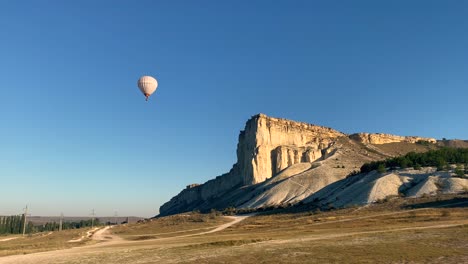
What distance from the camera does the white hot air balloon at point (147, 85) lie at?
2682 inches

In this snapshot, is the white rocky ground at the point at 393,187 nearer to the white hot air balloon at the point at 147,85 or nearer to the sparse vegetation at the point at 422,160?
the sparse vegetation at the point at 422,160

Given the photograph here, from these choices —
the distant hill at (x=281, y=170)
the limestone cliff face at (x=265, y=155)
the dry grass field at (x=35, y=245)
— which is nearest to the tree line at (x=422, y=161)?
the distant hill at (x=281, y=170)

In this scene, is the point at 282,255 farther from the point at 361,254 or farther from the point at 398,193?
the point at 398,193

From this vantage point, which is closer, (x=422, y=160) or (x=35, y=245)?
(x=35, y=245)

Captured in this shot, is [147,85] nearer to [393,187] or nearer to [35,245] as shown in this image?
[35,245]

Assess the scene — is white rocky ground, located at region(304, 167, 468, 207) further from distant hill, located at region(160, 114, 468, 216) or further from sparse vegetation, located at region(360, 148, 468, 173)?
distant hill, located at region(160, 114, 468, 216)

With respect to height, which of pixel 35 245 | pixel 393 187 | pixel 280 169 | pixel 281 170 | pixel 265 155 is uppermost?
pixel 265 155

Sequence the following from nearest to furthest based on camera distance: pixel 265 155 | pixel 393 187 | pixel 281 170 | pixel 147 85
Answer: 1. pixel 147 85
2. pixel 393 187
3. pixel 281 170
4. pixel 265 155

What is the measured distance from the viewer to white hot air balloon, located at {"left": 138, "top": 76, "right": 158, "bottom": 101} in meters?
68.1

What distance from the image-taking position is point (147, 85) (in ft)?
224

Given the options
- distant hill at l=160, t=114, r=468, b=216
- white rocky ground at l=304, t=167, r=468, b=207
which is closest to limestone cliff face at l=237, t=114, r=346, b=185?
distant hill at l=160, t=114, r=468, b=216

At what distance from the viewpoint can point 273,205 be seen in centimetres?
12531

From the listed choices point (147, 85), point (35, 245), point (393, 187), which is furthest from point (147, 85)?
point (393, 187)

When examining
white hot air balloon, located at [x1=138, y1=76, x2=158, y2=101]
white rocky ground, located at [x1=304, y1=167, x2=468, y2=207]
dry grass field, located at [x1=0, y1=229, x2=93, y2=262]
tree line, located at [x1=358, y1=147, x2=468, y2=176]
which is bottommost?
dry grass field, located at [x1=0, y1=229, x2=93, y2=262]
